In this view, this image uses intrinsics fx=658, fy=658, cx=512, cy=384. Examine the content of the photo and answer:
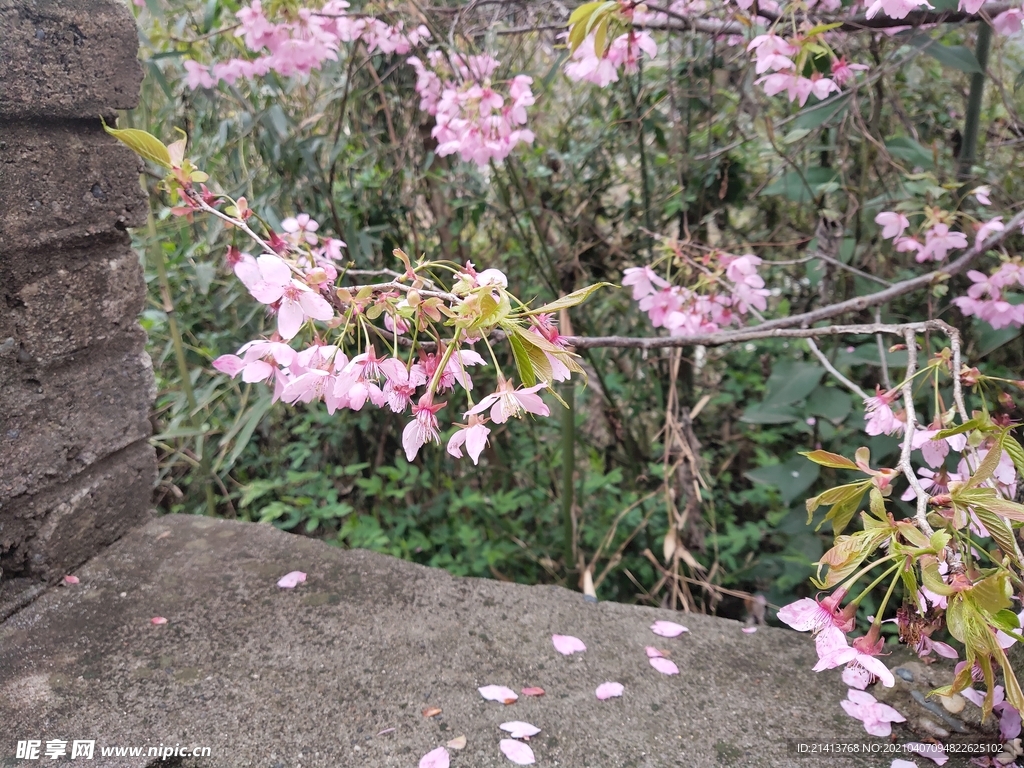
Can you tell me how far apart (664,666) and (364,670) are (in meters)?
0.46

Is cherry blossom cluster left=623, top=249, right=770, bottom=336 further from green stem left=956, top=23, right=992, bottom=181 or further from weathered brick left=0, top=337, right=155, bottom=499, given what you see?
weathered brick left=0, top=337, right=155, bottom=499

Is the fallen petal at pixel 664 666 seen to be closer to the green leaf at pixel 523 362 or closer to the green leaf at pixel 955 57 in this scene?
the green leaf at pixel 523 362

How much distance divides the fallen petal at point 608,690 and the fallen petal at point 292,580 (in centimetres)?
55

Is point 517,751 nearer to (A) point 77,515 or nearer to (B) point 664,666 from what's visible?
(B) point 664,666

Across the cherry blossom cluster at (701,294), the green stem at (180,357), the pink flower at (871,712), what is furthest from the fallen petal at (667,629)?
the green stem at (180,357)

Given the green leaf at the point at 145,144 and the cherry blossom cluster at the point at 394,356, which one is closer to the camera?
the cherry blossom cluster at the point at 394,356

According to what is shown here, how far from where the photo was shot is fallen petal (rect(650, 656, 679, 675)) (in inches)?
39.9

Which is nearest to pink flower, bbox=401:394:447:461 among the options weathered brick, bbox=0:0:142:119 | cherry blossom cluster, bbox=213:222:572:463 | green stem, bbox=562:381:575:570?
cherry blossom cluster, bbox=213:222:572:463

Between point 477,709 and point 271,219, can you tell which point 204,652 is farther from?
point 271,219

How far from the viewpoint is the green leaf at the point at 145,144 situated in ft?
2.48

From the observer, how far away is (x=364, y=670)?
978 millimetres

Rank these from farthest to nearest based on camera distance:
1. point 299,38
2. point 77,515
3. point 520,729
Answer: point 299,38 → point 77,515 → point 520,729

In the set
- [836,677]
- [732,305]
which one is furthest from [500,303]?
[732,305]

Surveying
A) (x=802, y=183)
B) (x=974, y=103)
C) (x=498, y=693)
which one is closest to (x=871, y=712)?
(x=498, y=693)
